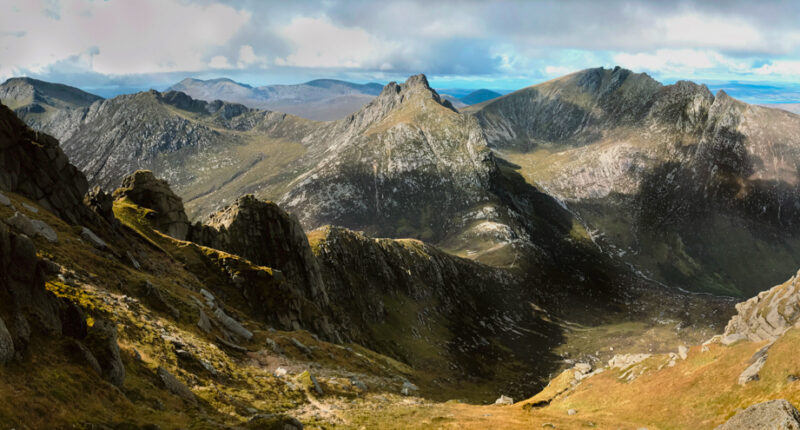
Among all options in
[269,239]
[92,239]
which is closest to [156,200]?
[269,239]

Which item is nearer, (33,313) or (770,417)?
(33,313)

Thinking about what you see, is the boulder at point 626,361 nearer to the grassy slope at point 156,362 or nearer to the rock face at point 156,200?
the grassy slope at point 156,362

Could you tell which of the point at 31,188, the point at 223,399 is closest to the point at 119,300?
the point at 223,399

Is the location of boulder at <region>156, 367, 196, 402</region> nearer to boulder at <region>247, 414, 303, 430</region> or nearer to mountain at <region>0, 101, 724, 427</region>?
mountain at <region>0, 101, 724, 427</region>

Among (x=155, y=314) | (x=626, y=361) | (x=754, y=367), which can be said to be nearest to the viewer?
(x=754, y=367)

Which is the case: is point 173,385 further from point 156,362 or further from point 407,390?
point 407,390

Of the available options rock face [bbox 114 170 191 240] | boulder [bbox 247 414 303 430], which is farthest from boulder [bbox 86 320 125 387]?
rock face [bbox 114 170 191 240]
